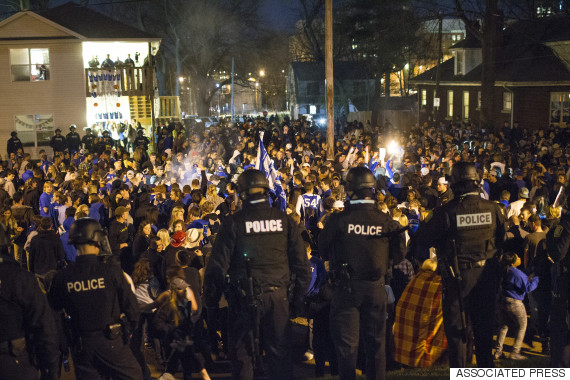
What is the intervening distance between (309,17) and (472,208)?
42.1 metres

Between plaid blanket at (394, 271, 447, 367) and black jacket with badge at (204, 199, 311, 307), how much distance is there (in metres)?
1.79

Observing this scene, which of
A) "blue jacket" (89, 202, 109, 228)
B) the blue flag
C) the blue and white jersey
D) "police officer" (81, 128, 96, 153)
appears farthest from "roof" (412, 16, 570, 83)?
"blue jacket" (89, 202, 109, 228)

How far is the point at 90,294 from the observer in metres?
4.94

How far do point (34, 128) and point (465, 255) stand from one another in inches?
1045

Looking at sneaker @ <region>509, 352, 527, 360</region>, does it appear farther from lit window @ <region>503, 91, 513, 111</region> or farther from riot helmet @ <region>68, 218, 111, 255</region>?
lit window @ <region>503, 91, 513, 111</region>

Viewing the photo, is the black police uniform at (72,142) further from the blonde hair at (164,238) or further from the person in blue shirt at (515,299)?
the person in blue shirt at (515,299)

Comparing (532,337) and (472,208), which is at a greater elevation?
(472,208)

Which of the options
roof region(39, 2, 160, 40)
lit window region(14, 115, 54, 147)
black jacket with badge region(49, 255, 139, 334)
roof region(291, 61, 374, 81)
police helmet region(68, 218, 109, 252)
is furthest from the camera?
roof region(291, 61, 374, 81)

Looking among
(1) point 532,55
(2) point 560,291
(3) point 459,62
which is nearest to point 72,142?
(2) point 560,291

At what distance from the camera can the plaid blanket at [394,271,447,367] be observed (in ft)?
22.7

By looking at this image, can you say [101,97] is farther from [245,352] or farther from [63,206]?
[245,352]

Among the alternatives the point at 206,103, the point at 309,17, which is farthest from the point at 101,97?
the point at 206,103

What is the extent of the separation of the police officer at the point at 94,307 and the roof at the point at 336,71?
54.2 metres

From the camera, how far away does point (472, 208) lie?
579 centimetres
